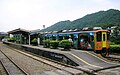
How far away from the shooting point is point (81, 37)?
22.8m

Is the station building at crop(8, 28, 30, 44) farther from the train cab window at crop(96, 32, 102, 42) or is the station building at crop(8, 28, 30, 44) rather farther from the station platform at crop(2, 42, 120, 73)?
the train cab window at crop(96, 32, 102, 42)

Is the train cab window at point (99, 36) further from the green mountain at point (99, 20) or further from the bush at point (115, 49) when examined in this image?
the green mountain at point (99, 20)

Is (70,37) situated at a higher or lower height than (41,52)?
higher

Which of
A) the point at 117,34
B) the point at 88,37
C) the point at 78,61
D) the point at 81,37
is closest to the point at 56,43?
the point at 81,37

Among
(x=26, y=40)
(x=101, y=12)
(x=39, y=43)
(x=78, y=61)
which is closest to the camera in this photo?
(x=78, y=61)

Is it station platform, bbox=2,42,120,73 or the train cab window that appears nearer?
station platform, bbox=2,42,120,73

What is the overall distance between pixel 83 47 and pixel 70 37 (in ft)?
12.3

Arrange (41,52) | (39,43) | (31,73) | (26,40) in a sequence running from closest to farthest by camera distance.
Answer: (31,73)
(41,52)
(39,43)
(26,40)

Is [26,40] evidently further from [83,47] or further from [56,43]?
[83,47]

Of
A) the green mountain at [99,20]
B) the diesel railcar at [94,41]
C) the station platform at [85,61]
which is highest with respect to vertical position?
the green mountain at [99,20]

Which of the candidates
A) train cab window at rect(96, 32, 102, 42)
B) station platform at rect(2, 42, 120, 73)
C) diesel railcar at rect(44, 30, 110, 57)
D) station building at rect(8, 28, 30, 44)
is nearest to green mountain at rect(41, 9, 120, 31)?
station building at rect(8, 28, 30, 44)

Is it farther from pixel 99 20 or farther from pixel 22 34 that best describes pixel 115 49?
pixel 99 20

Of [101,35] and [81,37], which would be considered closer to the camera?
[101,35]

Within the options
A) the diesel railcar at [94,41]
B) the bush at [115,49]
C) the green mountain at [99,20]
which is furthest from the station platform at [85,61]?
the green mountain at [99,20]
